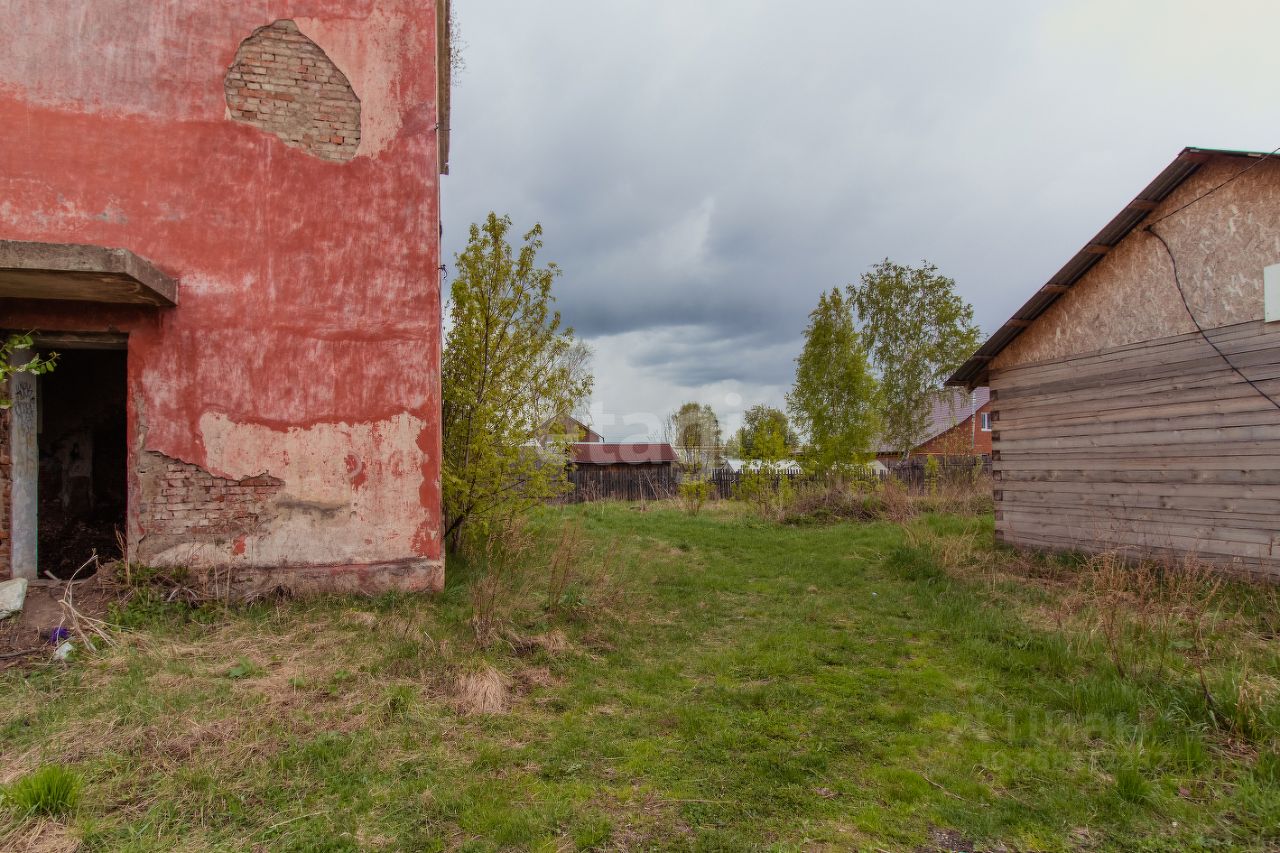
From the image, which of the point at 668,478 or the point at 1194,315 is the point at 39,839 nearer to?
the point at 1194,315

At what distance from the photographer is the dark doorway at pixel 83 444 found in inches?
368

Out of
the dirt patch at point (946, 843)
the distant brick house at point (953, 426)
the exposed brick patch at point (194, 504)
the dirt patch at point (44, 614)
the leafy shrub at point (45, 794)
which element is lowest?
the dirt patch at point (946, 843)

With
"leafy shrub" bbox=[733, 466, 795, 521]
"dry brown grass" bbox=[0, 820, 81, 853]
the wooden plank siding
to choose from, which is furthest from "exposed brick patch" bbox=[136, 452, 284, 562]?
"leafy shrub" bbox=[733, 466, 795, 521]

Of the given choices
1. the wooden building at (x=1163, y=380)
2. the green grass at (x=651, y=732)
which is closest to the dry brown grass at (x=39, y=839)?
the green grass at (x=651, y=732)

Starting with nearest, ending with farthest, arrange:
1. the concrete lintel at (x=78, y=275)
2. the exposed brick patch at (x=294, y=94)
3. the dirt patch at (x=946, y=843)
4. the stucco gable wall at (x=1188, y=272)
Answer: the dirt patch at (x=946, y=843) < the concrete lintel at (x=78, y=275) < the exposed brick patch at (x=294, y=94) < the stucco gable wall at (x=1188, y=272)

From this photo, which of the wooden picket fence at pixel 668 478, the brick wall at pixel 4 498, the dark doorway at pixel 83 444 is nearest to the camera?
the brick wall at pixel 4 498

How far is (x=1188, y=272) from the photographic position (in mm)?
8438

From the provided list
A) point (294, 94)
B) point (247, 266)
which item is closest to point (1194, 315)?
point (294, 94)

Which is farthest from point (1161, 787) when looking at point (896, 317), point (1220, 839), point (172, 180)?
point (896, 317)

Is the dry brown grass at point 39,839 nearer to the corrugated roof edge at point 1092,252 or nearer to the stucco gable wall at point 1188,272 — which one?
the stucco gable wall at point 1188,272

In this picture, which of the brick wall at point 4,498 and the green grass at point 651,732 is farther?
the brick wall at point 4,498

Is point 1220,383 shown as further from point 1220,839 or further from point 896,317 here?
point 896,317

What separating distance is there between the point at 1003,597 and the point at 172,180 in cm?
1038

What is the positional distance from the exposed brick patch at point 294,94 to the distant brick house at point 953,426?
87.1 ft
